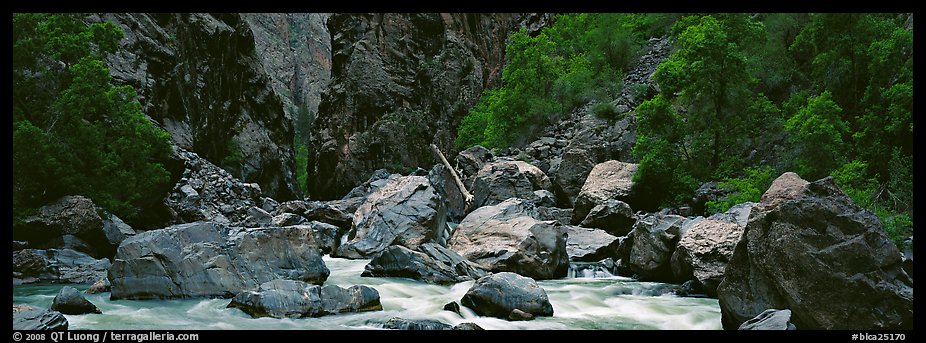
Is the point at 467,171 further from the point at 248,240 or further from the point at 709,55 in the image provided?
the point at 248,240

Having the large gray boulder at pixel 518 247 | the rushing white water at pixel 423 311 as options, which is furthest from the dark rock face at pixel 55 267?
the large gray boulder at pixel 518 247

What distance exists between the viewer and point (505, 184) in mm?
24156

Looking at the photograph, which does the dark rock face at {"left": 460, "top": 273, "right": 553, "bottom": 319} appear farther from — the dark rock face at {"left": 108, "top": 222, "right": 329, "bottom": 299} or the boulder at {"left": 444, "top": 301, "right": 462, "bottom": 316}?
the dark rock face at {"left": 108, "top": 222, "right": 329, "bottom": 299}

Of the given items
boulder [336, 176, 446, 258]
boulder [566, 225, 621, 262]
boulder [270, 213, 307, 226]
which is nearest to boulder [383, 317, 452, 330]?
boulder [336, 176, 446, 258]

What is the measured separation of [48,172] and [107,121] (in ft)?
14.1

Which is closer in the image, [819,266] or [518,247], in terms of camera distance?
[819,266]

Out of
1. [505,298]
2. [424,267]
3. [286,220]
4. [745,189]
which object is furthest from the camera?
[286,220]

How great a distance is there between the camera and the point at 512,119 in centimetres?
3844

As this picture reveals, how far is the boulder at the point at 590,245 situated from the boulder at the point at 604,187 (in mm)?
2808

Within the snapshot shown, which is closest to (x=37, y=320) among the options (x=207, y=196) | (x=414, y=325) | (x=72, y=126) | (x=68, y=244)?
(x=414, y=325)

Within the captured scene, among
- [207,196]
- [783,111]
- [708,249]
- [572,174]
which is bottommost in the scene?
[708,249]

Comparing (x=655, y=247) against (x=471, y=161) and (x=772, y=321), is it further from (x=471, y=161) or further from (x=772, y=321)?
(x=471, y=161)

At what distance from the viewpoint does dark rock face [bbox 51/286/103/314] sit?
26.2 feet

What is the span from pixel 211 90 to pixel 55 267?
29.5 metres
